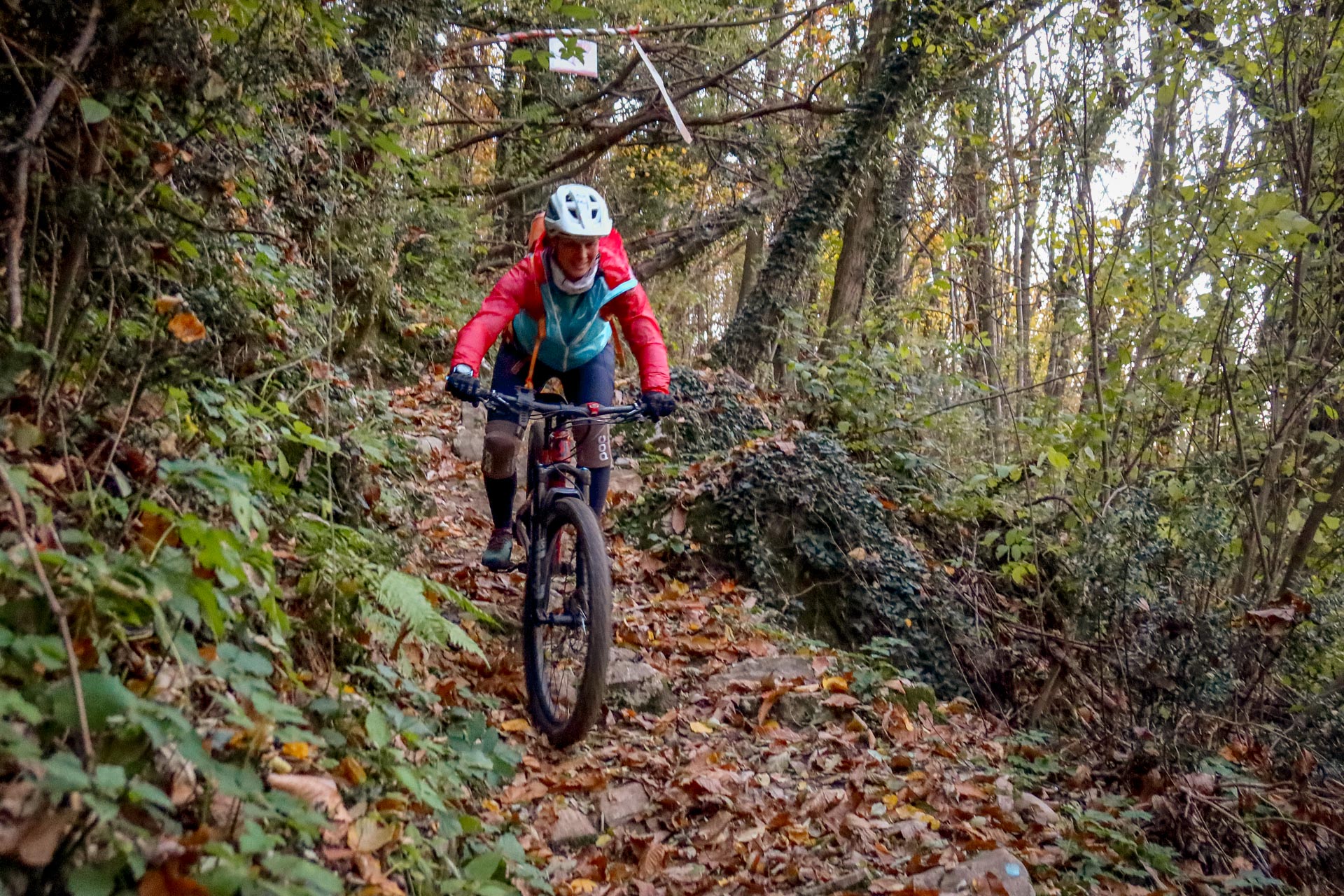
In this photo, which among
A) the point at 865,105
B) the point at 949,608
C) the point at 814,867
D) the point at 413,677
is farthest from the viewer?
the point at 865,105

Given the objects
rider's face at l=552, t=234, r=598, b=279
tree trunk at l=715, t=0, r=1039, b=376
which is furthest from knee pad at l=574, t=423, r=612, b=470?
tree trunk at l=715, t=0, r=1039, b=376

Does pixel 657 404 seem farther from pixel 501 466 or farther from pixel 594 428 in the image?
pixel 501 466

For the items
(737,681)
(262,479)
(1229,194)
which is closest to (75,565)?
(262,479)

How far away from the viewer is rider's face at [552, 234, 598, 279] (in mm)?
4496

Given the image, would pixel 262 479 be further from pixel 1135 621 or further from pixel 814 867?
pixel 1135 621

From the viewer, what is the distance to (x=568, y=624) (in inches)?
168

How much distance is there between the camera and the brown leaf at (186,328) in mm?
3268

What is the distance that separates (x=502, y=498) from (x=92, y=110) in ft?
8.47

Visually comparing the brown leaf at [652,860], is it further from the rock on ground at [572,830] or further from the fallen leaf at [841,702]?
the fallen leaf at [841,702]

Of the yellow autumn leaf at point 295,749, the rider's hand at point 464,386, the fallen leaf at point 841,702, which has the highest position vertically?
the rider's hand at point 464,386

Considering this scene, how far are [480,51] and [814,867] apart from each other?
13.8 m

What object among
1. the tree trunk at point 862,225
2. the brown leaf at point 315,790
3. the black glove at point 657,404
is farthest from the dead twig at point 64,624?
the tree trunk at point 862,225

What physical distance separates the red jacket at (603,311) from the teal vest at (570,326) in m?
0.04

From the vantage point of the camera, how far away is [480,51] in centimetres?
1450
